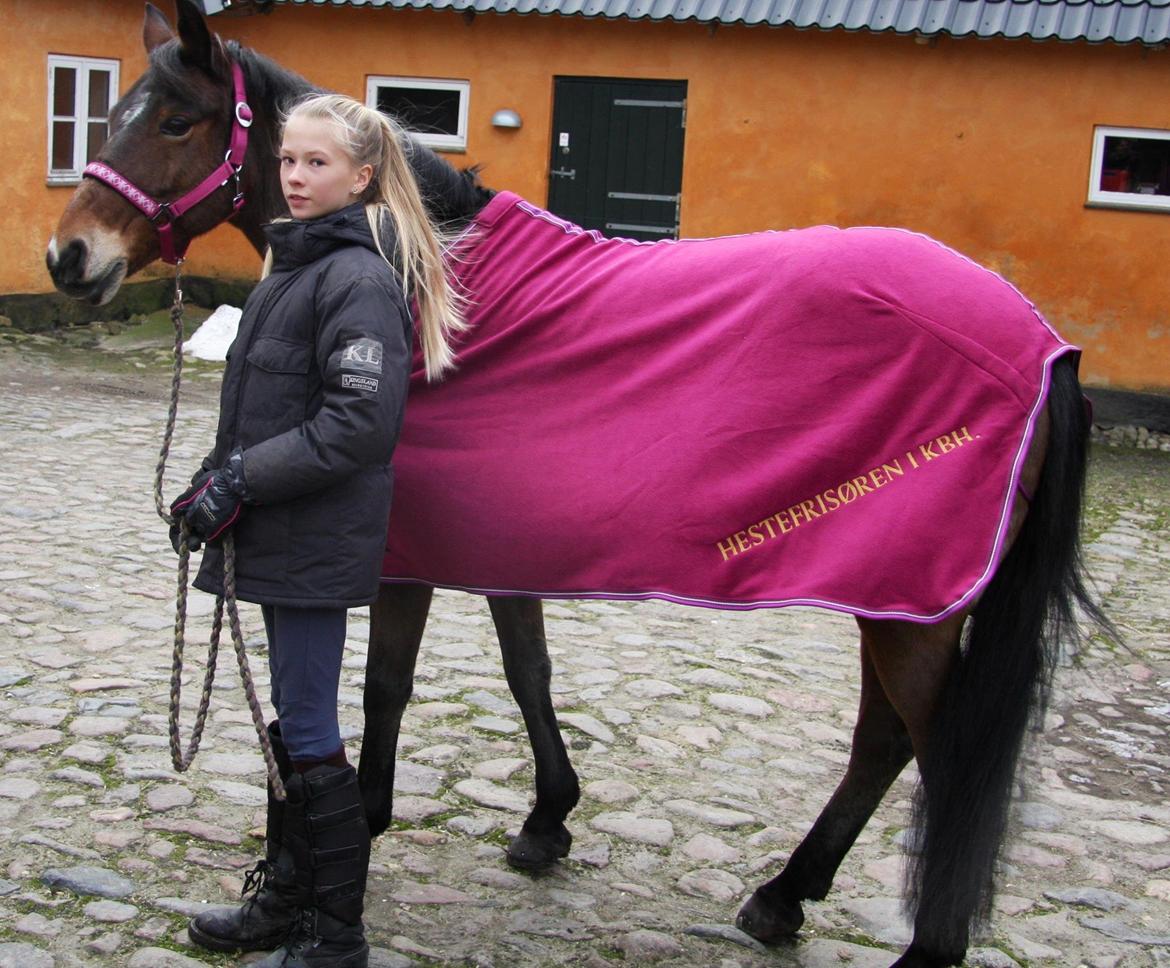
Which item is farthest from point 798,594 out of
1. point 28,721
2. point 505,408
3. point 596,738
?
point 28,721

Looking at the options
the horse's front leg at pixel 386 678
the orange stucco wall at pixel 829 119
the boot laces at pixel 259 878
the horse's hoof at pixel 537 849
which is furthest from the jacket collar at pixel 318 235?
the orange stucco wall at pixel 829 119

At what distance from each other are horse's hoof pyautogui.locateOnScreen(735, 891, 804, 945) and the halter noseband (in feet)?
6.88

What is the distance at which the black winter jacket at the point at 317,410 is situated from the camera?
8.50 feet

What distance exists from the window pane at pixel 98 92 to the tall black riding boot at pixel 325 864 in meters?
11.2

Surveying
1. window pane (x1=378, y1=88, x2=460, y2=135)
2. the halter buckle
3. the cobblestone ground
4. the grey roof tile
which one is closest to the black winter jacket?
the halter buckle

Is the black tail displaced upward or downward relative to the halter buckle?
downward

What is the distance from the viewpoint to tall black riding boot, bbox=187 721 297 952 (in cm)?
294

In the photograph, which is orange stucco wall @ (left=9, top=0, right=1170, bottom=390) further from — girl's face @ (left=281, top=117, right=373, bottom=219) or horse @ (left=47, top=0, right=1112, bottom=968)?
girl's face @ (left=281, top=117, right=373, bottom=219)

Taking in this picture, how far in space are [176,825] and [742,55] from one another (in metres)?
9.67

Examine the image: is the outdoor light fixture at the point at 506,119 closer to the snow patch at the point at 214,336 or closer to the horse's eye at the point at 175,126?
the snow patch at the point at 214,336

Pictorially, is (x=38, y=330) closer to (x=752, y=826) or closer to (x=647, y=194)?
(x=647, y=194)

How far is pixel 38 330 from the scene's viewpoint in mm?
12109

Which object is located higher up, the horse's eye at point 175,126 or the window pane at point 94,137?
the window pane at point 94,137

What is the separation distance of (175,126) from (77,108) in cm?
1018
